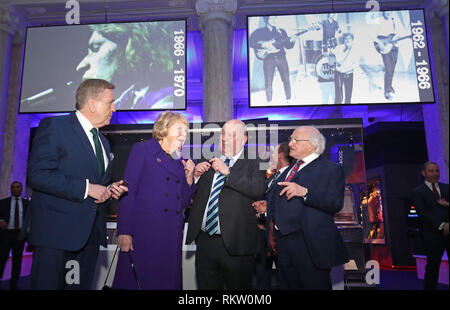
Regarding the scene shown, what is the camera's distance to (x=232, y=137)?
8.65 feet

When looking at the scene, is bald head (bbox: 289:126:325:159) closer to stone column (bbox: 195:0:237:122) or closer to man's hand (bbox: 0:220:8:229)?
stone column (bbox: 195:0:237:122)

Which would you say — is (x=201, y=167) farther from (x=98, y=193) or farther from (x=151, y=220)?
(x=98, y=193)

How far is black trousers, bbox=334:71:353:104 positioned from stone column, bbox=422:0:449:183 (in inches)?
68.5

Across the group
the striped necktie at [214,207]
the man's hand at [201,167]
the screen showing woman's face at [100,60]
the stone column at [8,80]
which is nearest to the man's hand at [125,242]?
the striped necktie at [214,207]

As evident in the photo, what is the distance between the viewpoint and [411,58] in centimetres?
537

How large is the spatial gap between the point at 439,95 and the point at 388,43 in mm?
1583

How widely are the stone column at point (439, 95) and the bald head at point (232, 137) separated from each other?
4.54 metres

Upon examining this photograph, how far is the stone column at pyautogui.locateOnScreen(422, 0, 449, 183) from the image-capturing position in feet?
19.2

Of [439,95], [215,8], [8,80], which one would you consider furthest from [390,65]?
[8,80]

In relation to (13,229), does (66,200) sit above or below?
above

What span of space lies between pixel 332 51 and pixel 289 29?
2.51 feet

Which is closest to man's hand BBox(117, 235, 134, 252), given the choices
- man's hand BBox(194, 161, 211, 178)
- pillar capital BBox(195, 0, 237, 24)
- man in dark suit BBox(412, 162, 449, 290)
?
man's hand BBox(194, 161, 211, 178)

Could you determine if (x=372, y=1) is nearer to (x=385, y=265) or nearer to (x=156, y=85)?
(x=156, y=85)

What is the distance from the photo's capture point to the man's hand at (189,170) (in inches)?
102
